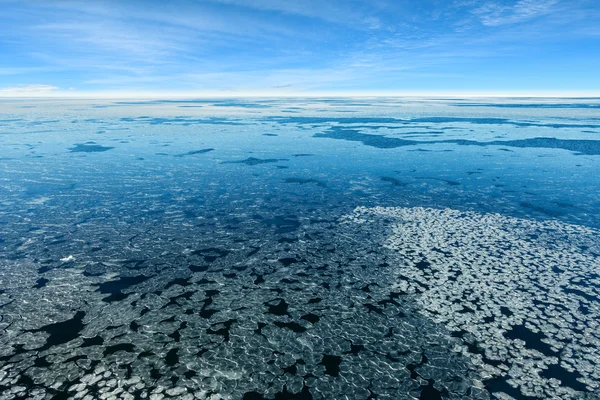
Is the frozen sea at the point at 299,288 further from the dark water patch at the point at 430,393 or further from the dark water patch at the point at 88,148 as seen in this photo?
the dark water patch at the point at 88,148

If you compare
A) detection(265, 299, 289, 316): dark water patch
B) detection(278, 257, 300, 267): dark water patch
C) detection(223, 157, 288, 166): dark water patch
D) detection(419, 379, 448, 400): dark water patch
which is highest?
detection(223, 157, 288, 166): dark water patch

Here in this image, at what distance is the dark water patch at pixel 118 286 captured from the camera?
390 inches

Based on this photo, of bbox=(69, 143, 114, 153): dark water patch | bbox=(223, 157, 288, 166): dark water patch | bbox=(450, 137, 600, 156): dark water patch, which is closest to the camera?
bbox=(223, 157, 288, 166): dark water patch

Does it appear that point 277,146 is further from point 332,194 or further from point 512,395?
point 512,395

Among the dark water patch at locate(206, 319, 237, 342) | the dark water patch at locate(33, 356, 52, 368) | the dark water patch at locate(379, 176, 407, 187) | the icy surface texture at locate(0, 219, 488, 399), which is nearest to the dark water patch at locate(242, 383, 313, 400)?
the icy surface texture at locate(0, 219, 488, 399)

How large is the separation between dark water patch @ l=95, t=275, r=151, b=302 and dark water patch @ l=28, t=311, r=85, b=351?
3.17 ft

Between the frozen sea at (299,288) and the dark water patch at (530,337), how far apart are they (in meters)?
0.04

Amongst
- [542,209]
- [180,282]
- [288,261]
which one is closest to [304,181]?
[288,261]

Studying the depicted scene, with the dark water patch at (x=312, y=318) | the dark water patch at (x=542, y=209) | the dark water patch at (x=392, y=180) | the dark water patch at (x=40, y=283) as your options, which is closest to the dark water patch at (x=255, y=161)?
the dark water patch at (x=392, y=180)

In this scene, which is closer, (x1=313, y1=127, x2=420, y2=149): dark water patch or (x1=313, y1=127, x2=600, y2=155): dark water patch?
(x1=313, y1=127, x2=600, y2=155): dark water patch

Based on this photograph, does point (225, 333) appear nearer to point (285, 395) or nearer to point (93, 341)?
point (285, 395)

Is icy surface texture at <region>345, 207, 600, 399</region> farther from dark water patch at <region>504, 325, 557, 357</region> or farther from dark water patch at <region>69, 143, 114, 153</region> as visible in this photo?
dark water patch at <region>69, 143, 114, 153</region>

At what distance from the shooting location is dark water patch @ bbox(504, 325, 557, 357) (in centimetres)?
797

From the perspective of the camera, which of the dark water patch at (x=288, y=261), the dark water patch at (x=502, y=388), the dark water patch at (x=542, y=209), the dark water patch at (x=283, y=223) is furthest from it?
the dark water patch at (x=542, y=209)
